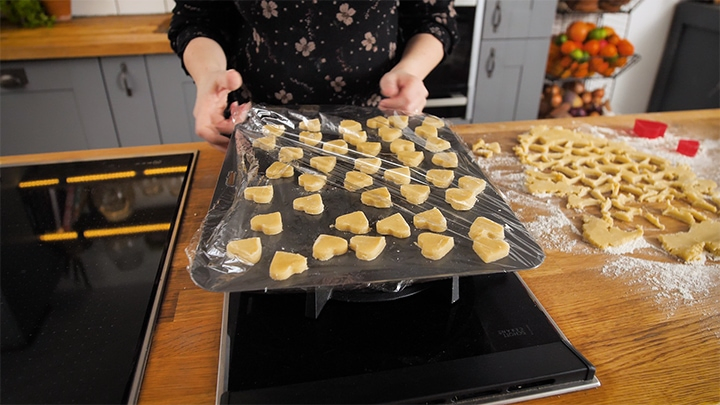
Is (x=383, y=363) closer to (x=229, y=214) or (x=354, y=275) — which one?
(x=354, y=275)

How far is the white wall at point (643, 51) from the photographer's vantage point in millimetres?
2521

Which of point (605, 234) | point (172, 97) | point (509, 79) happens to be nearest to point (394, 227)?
point (605, 234)

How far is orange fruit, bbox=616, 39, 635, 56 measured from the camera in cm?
224

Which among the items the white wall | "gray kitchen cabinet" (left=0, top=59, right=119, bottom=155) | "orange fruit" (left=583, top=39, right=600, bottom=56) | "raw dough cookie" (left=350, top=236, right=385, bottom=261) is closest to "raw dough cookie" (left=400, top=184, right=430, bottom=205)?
"raw dough cookie" (left=350, top=236, right=385, bottom=261)

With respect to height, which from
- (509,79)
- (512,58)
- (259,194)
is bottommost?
(509,79)

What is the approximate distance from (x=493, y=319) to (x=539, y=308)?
69 mm

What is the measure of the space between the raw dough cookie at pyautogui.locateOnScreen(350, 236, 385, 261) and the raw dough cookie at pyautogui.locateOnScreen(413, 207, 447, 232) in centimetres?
7

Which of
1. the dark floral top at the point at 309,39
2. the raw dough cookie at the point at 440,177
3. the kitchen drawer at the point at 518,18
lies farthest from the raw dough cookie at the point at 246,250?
the kitchen drawer at the point at 518,18

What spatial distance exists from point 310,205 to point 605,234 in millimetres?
506

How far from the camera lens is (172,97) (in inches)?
72.9

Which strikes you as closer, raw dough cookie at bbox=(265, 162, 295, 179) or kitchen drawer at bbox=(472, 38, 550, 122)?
raw dough cookie at bbox=(265, 162, 295, 179)

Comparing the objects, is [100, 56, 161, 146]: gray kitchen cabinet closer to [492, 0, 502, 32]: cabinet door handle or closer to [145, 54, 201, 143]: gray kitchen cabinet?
[145, 54, 201, 143]: gray kitchen cabinet

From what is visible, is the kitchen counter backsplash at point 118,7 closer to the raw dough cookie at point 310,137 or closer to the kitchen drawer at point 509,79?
the kitchen drawer at point 509,79

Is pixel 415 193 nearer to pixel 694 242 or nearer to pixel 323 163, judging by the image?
pixel 323 163
